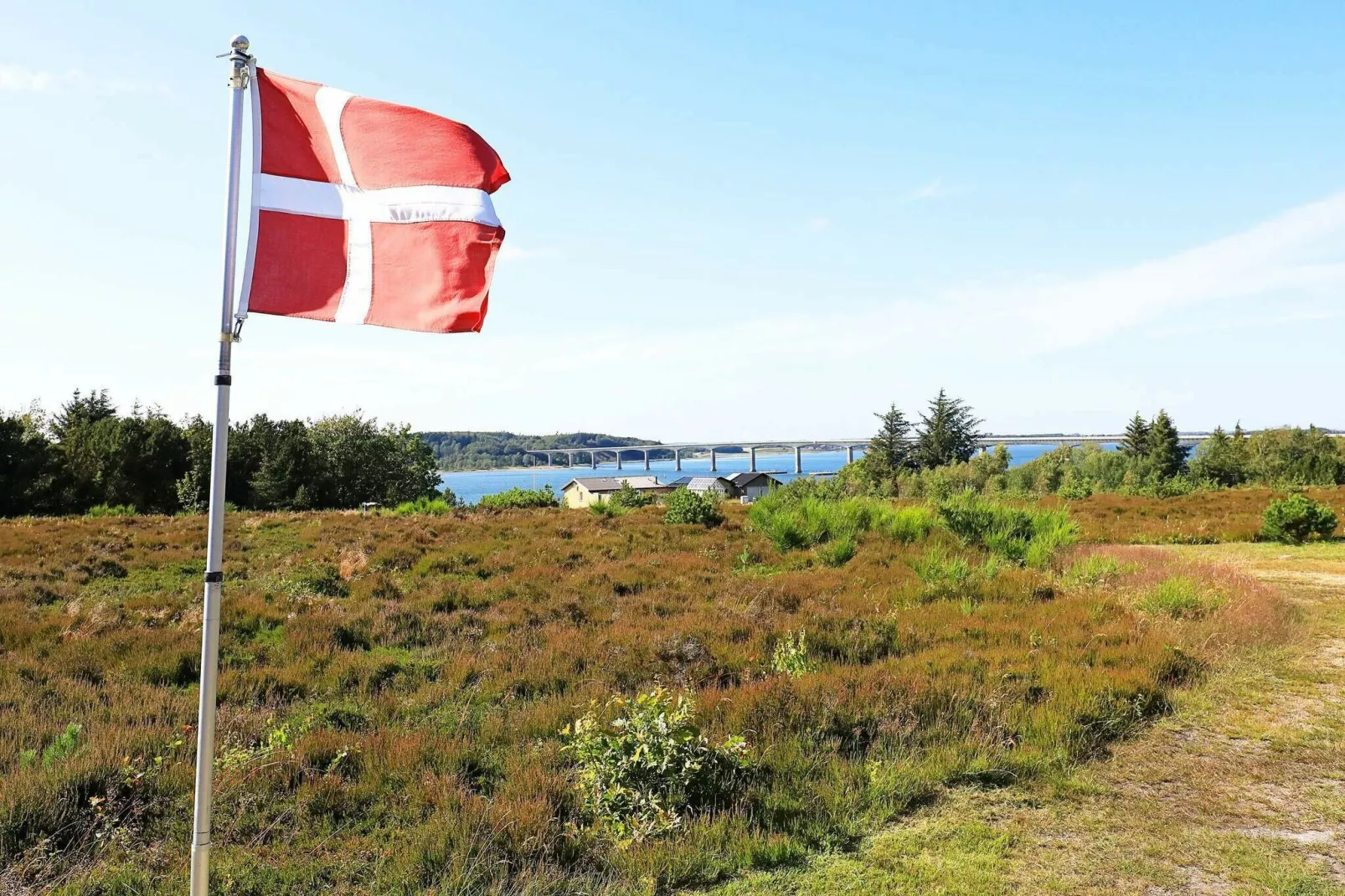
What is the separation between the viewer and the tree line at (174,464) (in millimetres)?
42406

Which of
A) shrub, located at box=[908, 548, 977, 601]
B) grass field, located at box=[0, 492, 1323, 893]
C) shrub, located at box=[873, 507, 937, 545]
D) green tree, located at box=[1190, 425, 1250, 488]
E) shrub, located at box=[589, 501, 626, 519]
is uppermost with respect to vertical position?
green tree, located at box=[1190, 425, 1250, 488]

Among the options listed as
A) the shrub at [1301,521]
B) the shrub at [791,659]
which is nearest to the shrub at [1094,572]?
the shrub at [791,659]

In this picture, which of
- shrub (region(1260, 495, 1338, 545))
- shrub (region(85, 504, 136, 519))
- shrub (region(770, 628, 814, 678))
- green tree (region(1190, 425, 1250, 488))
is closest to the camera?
shrub (region(770, 628, 814, 678))

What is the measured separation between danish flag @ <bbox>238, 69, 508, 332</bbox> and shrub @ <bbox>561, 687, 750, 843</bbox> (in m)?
3.10

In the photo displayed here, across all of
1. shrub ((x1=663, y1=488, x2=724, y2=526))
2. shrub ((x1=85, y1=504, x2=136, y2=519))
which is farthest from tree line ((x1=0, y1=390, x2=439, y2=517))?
shrub ((x1=663, y1=488, x2=724, y2=526))

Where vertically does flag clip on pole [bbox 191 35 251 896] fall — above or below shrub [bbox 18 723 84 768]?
above

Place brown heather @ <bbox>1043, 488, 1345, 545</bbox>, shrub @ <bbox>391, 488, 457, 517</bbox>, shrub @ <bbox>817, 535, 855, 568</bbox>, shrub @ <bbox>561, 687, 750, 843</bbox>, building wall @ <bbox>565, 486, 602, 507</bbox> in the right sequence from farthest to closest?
building wall @ <bbox>565, 486, 602, 507</bbox>
shrub @ <bbox>391, 488, 457, 517</bbox>
brown heather @ <bbox>1043, 488, 1345, 545</bbox>
shrub @ <bbox>817, 535, 855, 568</bbox>
shrub @ <bbox>561, 687, 750, 843</bbox>

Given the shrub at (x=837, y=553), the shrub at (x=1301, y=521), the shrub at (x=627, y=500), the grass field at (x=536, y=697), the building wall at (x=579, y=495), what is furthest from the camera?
the building wall at (x=579, y=495)

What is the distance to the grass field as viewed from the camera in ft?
15.6

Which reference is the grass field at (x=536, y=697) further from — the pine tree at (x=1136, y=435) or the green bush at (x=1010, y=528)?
the pine tree at (x=1136, y=435)

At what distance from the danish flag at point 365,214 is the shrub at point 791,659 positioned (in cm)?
552

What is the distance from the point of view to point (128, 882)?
4266 millimetres

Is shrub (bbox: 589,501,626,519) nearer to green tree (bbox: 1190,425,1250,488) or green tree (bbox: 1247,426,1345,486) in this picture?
green tree (bbox: 1247,426,1345,486)

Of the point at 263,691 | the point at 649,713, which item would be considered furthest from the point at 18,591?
the point at 649,713
